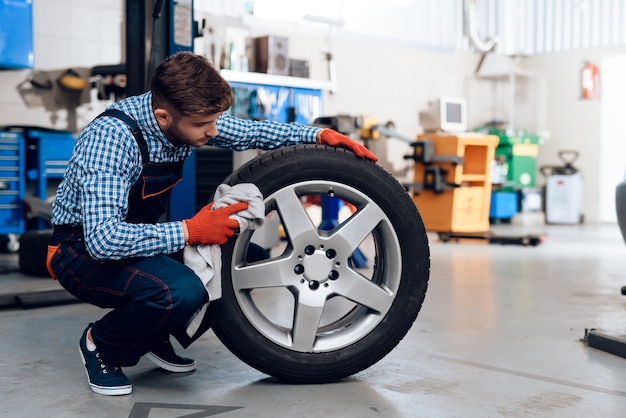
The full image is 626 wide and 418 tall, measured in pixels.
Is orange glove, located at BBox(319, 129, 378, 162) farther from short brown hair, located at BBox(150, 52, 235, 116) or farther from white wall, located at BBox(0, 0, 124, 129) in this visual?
white wall, located at BBox(0, 0, 124, 129)

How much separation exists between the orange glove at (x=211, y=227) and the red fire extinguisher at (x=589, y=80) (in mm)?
8245

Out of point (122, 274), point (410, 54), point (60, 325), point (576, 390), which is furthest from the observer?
point (410, 54)

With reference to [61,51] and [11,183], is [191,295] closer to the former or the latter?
[11,183]

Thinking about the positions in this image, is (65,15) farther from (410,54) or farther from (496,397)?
(496,397)

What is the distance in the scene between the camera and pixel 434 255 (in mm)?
5281

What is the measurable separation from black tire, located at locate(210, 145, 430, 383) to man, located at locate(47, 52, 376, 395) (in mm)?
148

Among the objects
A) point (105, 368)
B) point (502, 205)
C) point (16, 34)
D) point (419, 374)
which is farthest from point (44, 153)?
point (502, 205)

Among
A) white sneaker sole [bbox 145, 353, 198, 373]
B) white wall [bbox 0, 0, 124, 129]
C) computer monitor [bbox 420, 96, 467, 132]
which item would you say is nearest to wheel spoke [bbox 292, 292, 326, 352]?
white sneaker sole [bbox 145, 353, 198, 373]

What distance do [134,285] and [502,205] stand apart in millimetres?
7095

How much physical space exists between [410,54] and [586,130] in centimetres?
249

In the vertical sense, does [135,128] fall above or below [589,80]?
below

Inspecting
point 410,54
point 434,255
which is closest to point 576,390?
point 434,255

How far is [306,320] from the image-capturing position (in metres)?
1.96

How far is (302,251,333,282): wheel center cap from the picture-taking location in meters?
1.96
